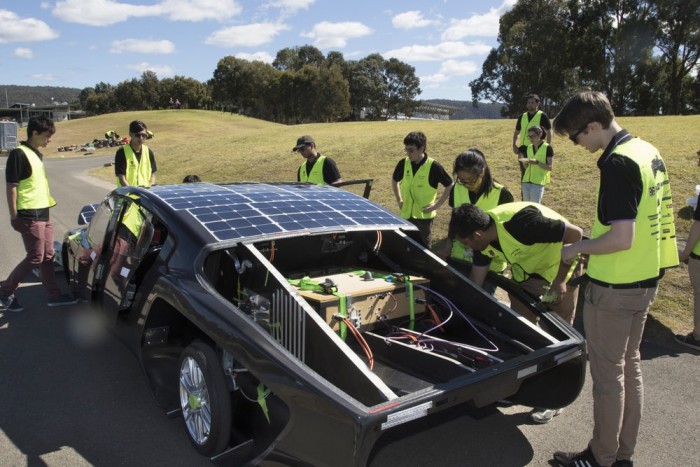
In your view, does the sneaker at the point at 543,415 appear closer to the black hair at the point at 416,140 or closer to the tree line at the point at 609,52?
the black hair at the point at 416,140

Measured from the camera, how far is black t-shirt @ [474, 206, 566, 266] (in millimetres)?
3328

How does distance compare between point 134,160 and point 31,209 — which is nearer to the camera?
point 31,209

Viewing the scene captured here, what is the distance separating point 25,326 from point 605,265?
501 centimetres

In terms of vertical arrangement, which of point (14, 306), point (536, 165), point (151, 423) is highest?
point (536, 165)

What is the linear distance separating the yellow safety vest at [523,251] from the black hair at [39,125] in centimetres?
449

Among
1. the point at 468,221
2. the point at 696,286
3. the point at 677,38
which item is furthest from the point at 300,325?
the point at 677,38

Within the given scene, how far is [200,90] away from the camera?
89562 millimetres

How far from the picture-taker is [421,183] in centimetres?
573

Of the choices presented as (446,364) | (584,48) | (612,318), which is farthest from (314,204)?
(584,48)

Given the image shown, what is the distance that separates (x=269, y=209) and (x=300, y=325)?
1.17 m

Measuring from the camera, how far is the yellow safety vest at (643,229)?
8.45ft

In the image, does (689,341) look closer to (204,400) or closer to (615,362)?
(615,362)

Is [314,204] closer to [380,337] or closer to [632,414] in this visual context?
[380,337]

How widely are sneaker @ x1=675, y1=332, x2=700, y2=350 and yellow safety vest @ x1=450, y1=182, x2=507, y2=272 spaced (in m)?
1.81
